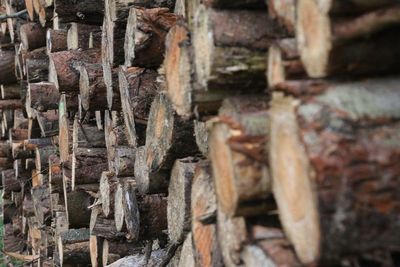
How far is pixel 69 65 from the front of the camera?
9.04ft

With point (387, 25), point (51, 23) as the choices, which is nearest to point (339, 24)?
point (387, 25)

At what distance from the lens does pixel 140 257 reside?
7.00 ft

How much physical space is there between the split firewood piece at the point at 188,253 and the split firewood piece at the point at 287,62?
2.28 ft

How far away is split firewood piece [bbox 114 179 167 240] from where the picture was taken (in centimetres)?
204

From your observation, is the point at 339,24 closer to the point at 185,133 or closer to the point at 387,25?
the point at 387,25

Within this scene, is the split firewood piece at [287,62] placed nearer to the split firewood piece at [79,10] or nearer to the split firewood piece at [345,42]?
the split firewood piece at [345,42]

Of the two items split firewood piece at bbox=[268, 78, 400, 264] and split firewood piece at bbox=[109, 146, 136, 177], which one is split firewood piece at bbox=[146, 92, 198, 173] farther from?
split firewood piece at bbox=[268, 78, 400, 264]

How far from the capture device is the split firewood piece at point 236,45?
1231 mm

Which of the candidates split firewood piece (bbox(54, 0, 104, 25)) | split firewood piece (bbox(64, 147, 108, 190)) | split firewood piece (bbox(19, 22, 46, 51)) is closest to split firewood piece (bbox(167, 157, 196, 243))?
split firewood piece (bbox(64, 147, 108, 190))

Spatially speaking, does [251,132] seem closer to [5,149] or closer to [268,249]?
[268,249]

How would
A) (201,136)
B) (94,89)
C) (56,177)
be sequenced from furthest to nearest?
1. (56,177)
2. (94,89)
3. (201,136)

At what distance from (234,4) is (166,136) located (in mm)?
579

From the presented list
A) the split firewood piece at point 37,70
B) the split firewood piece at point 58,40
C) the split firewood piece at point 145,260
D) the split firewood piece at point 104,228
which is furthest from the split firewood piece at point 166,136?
the split firewood piece at point 37,70

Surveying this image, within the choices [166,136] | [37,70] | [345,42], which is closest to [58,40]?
[37,70]
